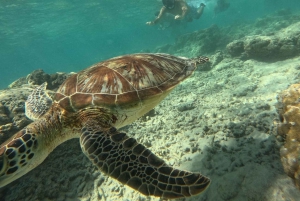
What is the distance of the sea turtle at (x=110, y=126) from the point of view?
5.65 ft

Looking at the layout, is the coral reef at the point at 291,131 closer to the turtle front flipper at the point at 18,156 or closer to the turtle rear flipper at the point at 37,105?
the turtle front flipper at the point at 18,156

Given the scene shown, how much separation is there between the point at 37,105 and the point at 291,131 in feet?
14.3

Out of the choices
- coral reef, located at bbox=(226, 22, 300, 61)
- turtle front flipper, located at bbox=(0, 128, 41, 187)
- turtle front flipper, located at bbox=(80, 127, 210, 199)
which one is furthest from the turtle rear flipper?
coral reef, located at bbox=(226, 22, 300, 61)

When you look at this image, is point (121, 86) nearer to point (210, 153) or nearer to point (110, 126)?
point (110, 126)

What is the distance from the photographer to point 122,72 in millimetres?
2896

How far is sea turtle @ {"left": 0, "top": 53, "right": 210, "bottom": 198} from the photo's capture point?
172 cm

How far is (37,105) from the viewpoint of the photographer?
355cm

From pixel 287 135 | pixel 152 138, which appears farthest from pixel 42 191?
pixel 287 135

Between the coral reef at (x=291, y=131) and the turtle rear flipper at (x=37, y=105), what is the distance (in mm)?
3972

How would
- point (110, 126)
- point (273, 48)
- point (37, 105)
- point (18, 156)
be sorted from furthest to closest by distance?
point (273, 48), point (37, 105), point (110, 126), point (18, 156)

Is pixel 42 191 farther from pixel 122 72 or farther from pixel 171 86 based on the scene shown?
pixel 171 86

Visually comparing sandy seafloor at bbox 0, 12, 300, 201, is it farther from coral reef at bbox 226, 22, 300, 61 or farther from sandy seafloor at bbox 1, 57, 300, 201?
coral reef at bbox 226, 22, 300, 61

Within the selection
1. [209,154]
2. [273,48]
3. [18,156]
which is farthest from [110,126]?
[273,48]

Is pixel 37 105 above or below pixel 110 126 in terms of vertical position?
below
